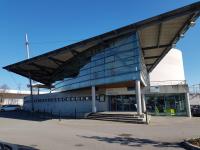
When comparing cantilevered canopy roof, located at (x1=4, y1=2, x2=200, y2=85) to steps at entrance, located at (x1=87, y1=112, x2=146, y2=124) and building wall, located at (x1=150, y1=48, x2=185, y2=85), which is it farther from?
steps at entrance, located at (x1=87, y1=112, x2=146, y2=124)

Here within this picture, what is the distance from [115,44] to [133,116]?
8748 millimetres

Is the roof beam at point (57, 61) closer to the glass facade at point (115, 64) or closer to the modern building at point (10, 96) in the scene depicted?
the glass facade at point (115, 64)

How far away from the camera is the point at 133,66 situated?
24312 millimetres

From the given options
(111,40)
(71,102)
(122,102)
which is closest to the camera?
(111,40)

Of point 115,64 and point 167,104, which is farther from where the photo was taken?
point 167,104

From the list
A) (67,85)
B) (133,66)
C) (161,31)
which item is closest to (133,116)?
(133,66)

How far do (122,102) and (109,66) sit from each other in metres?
7.24

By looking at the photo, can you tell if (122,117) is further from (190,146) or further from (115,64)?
(190,146)

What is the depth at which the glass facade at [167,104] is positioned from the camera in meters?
30.2

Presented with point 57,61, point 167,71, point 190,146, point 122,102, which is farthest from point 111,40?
point 167,71

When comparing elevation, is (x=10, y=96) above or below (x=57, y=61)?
below

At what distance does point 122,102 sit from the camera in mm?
32125

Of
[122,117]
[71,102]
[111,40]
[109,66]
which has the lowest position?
[122,117]

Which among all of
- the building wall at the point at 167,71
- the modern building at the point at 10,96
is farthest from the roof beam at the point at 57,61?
the modern building at the point at 10,96
